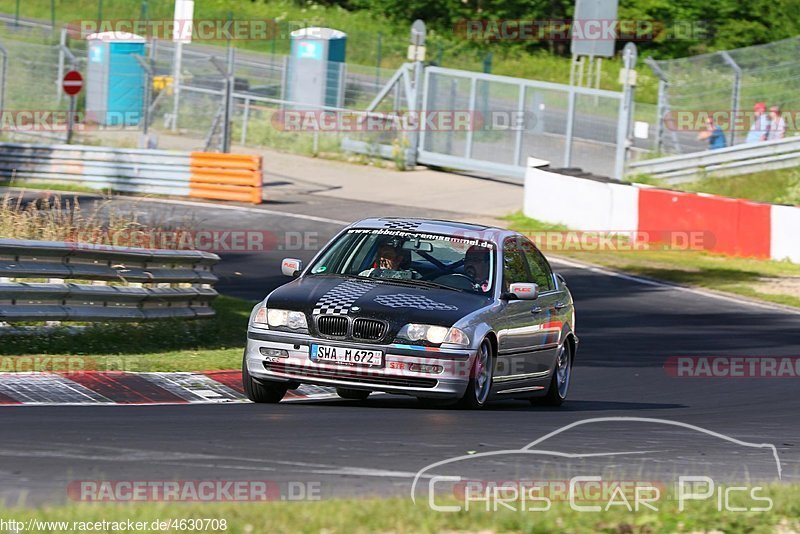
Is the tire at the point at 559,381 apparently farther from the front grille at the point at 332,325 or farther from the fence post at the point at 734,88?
the fence post at the point at 734,88

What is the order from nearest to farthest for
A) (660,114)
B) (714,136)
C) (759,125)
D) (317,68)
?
(759,125) → (714,136) → (660,114) → (317,68)

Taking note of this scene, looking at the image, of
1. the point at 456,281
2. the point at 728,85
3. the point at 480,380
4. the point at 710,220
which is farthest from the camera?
the point at 728,85

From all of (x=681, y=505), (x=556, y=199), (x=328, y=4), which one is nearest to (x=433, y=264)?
(x=681, y=505)

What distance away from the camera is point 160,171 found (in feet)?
97.2

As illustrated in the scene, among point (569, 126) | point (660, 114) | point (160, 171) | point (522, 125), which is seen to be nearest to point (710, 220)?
point (660, 114)

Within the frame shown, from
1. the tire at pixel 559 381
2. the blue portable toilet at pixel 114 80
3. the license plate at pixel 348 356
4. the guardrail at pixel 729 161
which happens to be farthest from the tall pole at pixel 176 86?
the license plate at pixel 348 356

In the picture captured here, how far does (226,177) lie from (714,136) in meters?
10.8

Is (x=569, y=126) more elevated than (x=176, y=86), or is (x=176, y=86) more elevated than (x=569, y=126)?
(x=176, y=86)

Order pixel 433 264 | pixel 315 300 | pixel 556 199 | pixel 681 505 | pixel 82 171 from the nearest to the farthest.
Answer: pixel 681 505
pixel 315 300
pixel 433 264
pixel 556 199
pixel 82 171

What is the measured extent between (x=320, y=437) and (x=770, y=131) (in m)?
24.7

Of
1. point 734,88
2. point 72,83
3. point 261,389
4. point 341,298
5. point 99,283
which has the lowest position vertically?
point 261,389

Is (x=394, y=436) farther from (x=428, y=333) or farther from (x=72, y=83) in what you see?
(x=72, y=83)

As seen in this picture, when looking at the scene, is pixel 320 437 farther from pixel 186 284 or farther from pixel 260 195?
pixel 260 195

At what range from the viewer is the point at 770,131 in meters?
31.2
